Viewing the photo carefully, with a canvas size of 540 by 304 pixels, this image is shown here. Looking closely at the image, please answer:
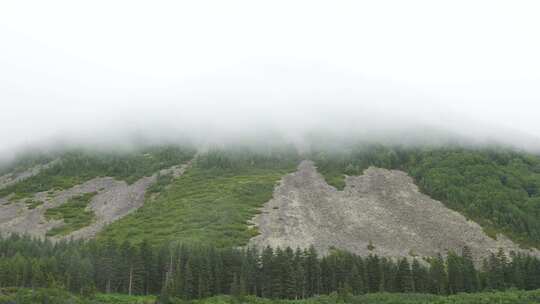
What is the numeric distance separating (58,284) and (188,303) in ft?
95.9

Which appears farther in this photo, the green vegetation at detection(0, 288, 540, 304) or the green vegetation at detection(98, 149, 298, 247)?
the green vegetation at detection(98, 149, 298, 247)

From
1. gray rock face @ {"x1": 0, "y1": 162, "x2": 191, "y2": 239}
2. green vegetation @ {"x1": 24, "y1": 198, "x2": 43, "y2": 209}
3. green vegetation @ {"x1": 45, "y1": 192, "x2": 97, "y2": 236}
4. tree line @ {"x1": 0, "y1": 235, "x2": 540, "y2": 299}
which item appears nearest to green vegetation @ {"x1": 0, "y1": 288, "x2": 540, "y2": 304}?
tree line @ {"x1": 0, "y1": 235, "x2": 540, "y2": 299}

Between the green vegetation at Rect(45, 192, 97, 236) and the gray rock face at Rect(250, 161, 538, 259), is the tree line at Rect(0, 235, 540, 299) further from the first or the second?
the green vegetation at Rect(45, 192, 97, 236)

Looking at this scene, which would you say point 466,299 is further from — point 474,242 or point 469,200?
point 469,200

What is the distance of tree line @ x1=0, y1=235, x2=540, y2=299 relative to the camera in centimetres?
10362

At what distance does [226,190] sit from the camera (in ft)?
624

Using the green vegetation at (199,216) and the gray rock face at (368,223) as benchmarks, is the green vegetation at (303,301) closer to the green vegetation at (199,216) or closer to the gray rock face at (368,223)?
the gray rock face at (368,223)

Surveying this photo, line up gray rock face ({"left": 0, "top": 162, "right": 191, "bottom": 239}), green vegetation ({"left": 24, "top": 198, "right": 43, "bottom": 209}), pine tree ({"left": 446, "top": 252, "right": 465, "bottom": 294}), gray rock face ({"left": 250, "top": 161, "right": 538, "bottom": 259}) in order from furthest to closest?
1. green vegetation ({"left": 24, "top": 198, "right": 43, "bottom": 209})
2. gray rock face ({"left": 0, "top": 162, "right": 191, "bottom": 239})
3. gray rock face ({"left": 250, "top": 161, "right": 538, "bottom": 259})
4. pine tree ({"left": 446, "top": 252, "right": 465, "bottom": 294})

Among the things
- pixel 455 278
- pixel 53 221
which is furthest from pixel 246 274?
pixel 53 221

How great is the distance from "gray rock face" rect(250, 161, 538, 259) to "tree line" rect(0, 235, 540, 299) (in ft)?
58.6

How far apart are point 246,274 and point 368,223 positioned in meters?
57.5

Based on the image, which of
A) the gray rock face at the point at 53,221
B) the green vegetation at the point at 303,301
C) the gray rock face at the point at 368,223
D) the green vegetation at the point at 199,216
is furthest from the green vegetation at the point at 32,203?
the green vegetation at the point at 303,301

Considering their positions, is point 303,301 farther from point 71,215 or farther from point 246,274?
point 71,215

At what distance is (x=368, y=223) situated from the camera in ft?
497
